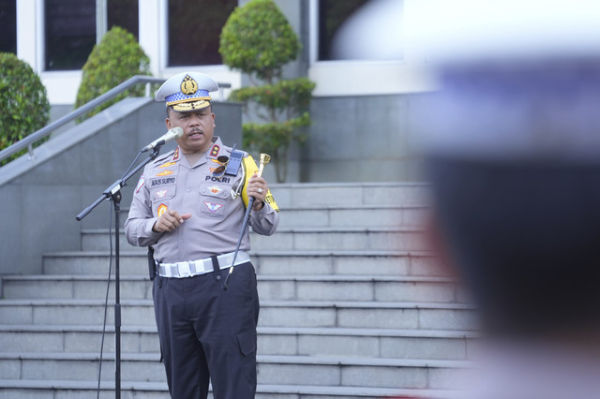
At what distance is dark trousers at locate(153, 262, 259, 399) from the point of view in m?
4.44

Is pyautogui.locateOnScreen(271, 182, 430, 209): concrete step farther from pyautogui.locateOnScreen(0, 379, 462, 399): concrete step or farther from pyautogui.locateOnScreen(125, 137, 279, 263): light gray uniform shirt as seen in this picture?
pyautogui.locateOnScreen(125, 137, 279, 263): light gray uniform shirt

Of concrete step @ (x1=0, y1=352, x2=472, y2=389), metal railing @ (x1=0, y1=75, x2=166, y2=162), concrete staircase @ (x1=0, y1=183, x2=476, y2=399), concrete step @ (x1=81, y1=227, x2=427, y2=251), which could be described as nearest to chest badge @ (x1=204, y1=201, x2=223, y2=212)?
concrete staircase @ (x1=0, y1=183, x2=476, y2=399)

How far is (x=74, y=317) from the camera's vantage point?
7555mm

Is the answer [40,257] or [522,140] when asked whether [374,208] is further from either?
[522,140]

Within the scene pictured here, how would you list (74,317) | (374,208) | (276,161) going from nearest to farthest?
(74,317) < (374,208) < (276,161)

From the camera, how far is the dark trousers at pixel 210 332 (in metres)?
4.44

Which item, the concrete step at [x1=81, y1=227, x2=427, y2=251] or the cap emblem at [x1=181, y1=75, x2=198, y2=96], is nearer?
the cap emblem at [x1=181, y1=75, x2=198, y2=96]

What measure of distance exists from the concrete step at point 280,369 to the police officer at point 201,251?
1.72 metres

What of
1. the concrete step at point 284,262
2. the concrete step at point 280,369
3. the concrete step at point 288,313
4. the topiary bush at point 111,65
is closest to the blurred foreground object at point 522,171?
the concrete step at point 280,369

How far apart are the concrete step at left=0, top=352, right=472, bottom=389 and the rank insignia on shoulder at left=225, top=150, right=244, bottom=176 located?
1.96 m

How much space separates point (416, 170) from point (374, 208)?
7.24 m

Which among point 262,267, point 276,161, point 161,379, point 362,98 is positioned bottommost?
point 161,379

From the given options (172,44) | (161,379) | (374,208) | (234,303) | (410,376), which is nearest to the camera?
(234,303)

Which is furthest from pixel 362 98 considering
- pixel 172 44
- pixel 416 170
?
pixel 416 170
